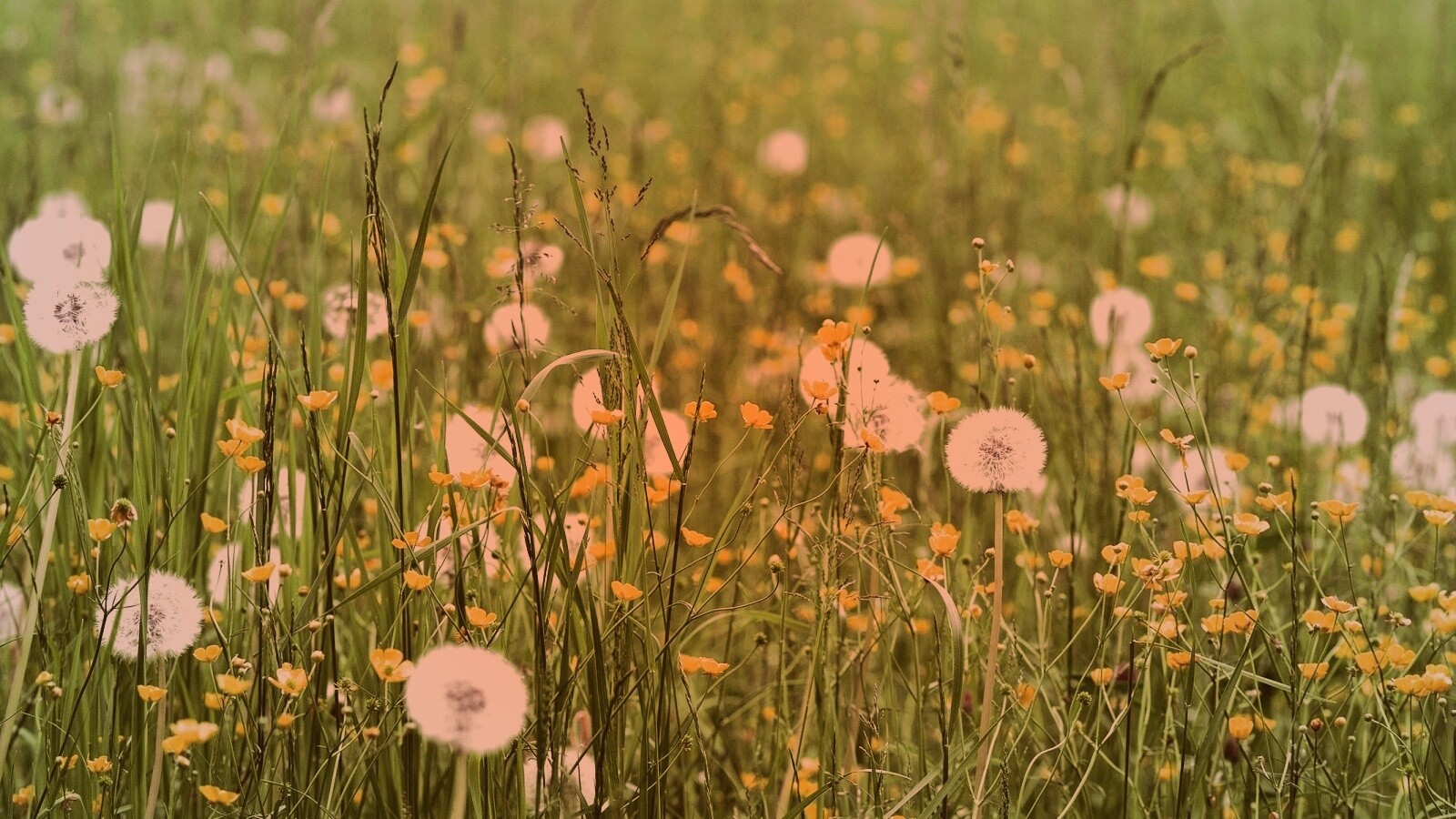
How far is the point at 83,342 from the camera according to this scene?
137 cm

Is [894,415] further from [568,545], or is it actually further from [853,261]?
[853,261]

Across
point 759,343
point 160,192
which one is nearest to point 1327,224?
point 759,343

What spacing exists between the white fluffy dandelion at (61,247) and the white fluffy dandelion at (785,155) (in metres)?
2.56

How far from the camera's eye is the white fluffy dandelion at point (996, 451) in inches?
51.7

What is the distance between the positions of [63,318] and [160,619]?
383 mm

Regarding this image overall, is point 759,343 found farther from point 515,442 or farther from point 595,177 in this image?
point 595,177

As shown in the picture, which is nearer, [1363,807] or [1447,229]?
[1363,807]

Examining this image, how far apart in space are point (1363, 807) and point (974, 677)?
0.53 metres

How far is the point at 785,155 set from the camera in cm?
405

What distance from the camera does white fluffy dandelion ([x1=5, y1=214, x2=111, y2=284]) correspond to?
1729mm

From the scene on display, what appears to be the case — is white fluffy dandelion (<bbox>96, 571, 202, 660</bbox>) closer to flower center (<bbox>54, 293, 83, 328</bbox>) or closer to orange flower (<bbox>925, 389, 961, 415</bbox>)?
flower center (<bbox>54, 293, 83, 328</bbox>)

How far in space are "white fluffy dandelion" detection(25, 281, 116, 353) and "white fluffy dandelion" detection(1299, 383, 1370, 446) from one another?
79.5 inches

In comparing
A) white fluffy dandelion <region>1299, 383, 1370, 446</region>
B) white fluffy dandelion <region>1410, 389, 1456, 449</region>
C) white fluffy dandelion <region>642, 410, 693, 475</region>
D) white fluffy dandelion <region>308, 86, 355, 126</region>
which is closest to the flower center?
white fluffy dandelion <region>642, 410, 693, 475</region>

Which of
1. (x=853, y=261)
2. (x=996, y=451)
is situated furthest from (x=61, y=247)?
(x=853, y=261)
